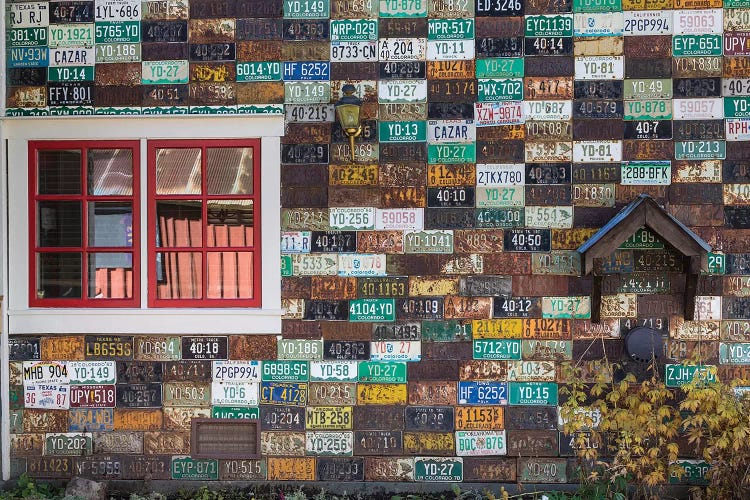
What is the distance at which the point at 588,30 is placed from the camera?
506 cm

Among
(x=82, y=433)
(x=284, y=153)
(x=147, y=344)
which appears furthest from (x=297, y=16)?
(x=82, y=433)

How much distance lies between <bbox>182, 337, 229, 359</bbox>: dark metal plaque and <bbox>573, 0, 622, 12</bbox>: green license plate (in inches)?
154

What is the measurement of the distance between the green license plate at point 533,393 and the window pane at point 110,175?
3.57m

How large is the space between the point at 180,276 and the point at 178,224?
1.42ft

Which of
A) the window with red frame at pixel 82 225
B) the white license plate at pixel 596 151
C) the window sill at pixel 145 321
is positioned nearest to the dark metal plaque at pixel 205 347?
the window sill at pixel 145 321

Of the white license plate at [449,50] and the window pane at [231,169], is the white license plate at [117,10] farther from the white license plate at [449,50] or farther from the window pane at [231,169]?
the white license plate at [449,50]

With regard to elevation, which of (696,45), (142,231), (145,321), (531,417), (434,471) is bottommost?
(434,471)

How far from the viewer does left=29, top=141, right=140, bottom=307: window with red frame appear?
5.27m

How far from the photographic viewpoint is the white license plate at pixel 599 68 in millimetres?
5051

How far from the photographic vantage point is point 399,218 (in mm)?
5148

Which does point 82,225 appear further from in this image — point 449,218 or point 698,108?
point 698,108

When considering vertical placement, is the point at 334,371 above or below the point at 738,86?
below

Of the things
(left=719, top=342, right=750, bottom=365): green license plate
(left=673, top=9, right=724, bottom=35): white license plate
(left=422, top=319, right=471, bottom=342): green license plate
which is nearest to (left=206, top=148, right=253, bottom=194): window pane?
(left=422, top=319, right=471, bottom=342): green license plate

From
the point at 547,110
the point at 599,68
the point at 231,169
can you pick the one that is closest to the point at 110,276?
the point at 231,169
